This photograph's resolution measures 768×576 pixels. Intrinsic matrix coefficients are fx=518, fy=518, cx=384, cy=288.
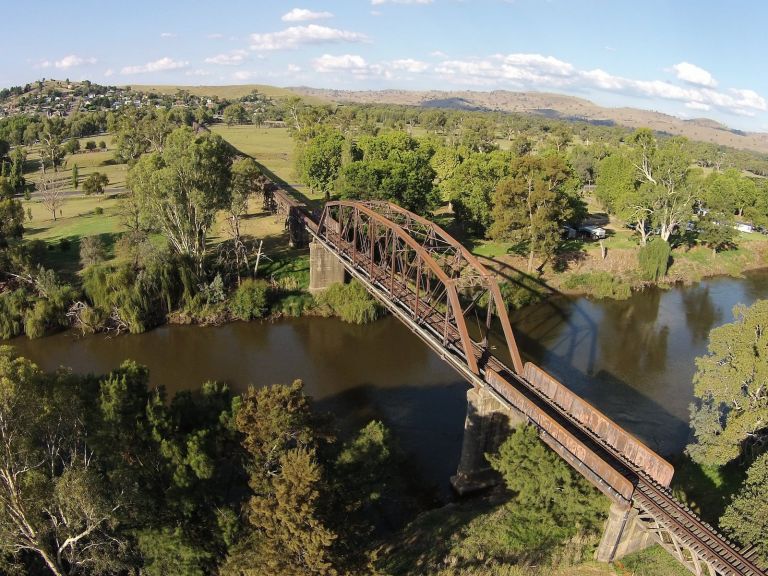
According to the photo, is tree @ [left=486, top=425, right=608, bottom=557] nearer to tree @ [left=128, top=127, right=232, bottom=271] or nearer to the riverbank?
the riverbank

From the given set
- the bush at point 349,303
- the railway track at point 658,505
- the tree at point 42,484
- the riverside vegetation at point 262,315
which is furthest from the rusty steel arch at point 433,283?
the tree at point 42,484

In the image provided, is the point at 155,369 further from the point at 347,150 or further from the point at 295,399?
the point at 347,150

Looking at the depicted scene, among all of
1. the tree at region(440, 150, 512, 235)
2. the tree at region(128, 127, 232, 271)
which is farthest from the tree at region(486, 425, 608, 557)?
the tree at region(440, 150, 512, 235)

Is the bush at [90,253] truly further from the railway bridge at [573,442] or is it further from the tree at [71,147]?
the tree at [71,147]

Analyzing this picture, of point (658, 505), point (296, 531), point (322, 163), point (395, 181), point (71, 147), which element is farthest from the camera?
point (71, 147)

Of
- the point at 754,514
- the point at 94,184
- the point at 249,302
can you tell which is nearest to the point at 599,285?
the point at 249,302

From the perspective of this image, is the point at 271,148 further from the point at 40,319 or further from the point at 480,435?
the point at 480,435

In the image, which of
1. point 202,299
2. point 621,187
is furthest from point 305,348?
point 621,187
